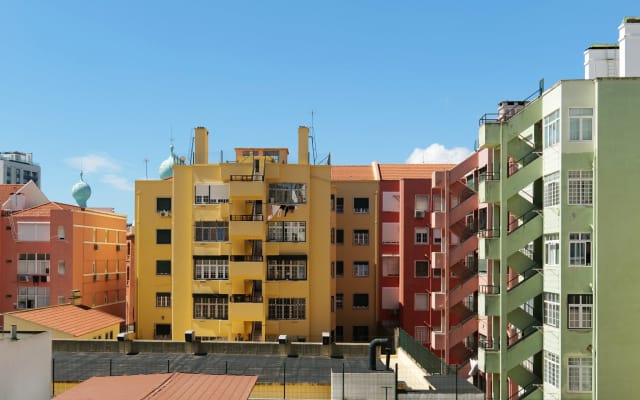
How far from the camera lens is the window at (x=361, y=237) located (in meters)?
63.2

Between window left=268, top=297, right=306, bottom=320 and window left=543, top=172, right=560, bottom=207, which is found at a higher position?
window left=543, top=172, right=560, bottom=207

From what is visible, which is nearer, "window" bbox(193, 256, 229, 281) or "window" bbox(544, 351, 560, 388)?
"window" bbox(544, 351, 560, 388)

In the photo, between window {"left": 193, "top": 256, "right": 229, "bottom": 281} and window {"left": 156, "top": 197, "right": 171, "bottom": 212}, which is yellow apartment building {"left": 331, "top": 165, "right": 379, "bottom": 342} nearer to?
window {"left": 193, "top": 256, "right": 229, "bottom": 281}

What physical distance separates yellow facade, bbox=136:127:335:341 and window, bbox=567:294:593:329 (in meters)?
25.2

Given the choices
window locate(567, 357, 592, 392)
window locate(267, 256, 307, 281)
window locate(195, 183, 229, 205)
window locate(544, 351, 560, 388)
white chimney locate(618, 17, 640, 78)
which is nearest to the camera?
window locate(567, 357, 592, 392)

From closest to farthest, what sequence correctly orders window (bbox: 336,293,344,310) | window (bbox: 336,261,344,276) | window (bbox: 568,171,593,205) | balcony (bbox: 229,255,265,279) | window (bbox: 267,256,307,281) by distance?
window (bbox: 568,171,593,205) → balcony (bbox: 229,255,265,279) → window (bbox: 267,256,307,281) → window (bbox: 336,293,344,310) → window (bbox: 336,261,344,276)

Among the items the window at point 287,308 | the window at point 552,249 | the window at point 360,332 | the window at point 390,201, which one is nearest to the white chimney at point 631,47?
the window at point 552,249

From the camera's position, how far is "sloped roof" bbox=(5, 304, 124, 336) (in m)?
46.7

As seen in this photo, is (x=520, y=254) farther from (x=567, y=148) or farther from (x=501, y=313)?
(x=567, y=148)

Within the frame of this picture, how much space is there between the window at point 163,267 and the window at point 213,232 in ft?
24.6

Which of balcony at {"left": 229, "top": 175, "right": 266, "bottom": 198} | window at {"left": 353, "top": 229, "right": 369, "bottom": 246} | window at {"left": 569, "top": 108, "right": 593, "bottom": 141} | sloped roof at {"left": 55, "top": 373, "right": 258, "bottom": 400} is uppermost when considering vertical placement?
window at {"left": 569, "top": 108, "right": 593, "bottom": 141}

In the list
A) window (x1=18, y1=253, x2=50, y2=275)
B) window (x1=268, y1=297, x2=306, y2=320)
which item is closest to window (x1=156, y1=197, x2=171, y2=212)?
window (x1=18, y1=253, x2=50, y2=275)

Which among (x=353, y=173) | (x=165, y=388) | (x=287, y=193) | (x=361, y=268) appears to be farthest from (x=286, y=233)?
(x=165, y=388)

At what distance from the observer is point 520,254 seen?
117 ft
